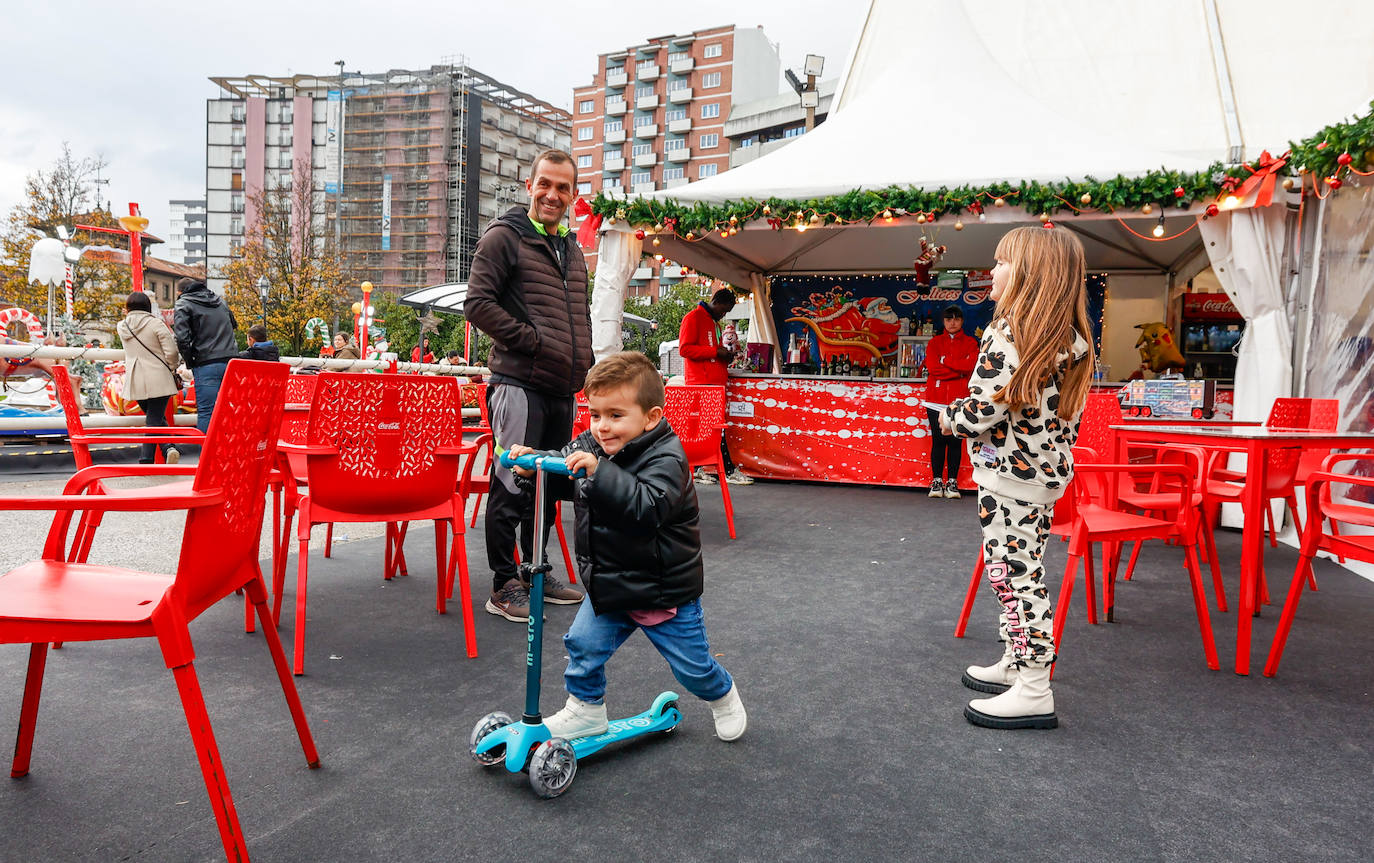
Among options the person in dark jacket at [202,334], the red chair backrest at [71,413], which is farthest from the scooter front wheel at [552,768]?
the person in dark jacket at [202,334]

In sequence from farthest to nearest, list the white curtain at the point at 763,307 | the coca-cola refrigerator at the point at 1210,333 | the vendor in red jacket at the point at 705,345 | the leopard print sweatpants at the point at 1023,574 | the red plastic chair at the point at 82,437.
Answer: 1. the white curtain at the point at 763,307
2. the coca-cola refrigerator at the point at 1210,333
3. the vendor in red jacket at the point at 705,345
4. the red plastic chair at the point at 82,437
5. the leopard print sweatpants at the point at 1023,574

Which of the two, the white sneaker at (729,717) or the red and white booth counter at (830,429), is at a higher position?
the red and white booth counter at (830,429)

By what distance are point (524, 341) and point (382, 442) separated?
68 cm

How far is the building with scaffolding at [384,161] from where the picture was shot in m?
75.9

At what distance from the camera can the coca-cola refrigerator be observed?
31.1 feet

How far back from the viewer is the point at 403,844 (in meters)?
1.70

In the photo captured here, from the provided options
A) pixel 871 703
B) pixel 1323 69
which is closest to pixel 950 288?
pixel 1323 69

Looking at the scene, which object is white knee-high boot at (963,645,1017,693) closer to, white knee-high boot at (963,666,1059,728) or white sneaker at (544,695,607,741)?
white knee-high boot at (963,666,1059,728)

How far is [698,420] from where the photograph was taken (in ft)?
16.6

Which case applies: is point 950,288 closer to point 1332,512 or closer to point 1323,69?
point 1323,69

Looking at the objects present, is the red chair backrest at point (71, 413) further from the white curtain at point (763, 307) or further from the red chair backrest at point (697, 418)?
the white curtain at point (763, 307)

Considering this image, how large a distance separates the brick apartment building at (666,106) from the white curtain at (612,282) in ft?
204

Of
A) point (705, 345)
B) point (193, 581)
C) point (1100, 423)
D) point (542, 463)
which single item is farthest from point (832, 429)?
point (193, 581)

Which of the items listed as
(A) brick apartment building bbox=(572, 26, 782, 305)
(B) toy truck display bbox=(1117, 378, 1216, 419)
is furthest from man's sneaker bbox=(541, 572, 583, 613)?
(A) brick apartment building bbox=(572, 26, 782, 305)
